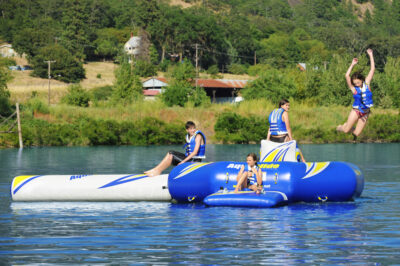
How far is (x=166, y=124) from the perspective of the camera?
59125 mm

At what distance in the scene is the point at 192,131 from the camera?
709 inches

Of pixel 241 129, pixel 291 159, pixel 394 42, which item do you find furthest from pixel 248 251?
pixel 394 42

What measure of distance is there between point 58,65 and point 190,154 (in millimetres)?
97792

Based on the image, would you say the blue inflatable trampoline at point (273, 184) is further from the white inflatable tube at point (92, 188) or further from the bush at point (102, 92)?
the bush at point (102, 92)

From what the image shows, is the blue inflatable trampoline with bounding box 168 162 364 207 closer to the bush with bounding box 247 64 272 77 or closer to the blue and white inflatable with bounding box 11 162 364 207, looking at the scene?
the blue and white inflatable with bounding box 11 162 364 207

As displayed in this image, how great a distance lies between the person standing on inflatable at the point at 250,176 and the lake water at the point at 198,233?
0.85m

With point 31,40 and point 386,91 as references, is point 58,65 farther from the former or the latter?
point 386,91

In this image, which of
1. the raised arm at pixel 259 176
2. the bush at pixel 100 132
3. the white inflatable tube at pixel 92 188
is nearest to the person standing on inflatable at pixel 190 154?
the white inflatable tube at pixel 92 188

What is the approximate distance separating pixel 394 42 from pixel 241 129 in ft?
281

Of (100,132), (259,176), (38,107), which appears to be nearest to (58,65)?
(38,107)

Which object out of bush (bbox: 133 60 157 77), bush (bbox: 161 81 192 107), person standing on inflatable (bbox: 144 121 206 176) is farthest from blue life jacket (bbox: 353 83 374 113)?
bush (bbox: 133 60 157 77)

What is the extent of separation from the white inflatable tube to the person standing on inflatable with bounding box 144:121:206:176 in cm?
24

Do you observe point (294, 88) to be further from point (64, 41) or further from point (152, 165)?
point (64, 41)

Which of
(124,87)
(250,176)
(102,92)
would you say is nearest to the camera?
(250,176)
